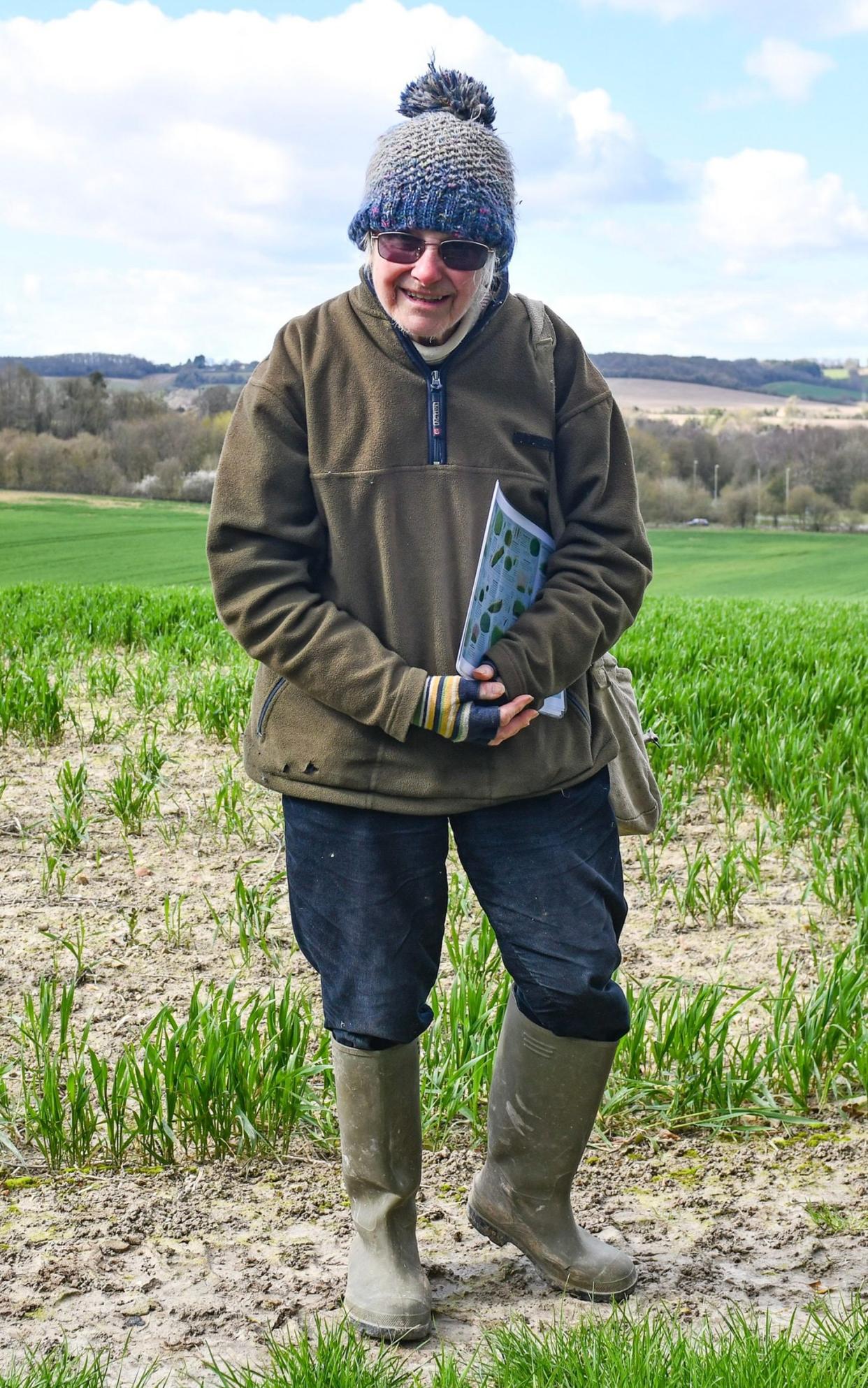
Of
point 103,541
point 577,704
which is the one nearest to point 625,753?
point 577,704

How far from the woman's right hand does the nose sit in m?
0.56

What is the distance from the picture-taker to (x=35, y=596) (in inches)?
420

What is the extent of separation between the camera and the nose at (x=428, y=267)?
73.0 inches

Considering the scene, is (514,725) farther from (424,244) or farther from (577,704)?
(424,244)

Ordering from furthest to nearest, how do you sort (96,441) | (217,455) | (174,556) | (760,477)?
1. (760,477)
2. (96,441)
3. (174,556)
4. (217,455)

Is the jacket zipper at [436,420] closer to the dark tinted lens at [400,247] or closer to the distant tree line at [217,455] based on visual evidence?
the dark tinted lens at [400,247]

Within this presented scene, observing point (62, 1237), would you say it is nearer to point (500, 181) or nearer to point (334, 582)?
point (334, 582)

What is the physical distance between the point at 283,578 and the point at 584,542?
48 cm

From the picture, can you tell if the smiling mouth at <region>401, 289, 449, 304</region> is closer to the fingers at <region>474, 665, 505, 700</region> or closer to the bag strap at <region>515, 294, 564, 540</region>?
the bag strap at <region>515, 294, 564, 540</region>

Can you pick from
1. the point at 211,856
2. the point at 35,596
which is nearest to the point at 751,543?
the point at 35,596

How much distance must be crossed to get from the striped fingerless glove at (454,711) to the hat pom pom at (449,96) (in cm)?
85

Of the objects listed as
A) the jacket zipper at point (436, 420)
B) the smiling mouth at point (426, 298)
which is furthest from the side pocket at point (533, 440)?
the smiling mouth at point (426, 298)

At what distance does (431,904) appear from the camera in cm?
201

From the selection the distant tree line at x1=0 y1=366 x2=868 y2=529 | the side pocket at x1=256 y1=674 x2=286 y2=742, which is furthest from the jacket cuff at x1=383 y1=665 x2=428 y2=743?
the distant tree line at x1=0 y1=366 x2=868 y2=529
